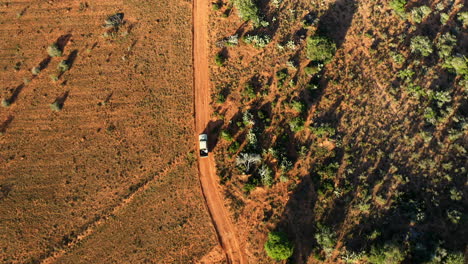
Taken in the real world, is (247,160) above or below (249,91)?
below

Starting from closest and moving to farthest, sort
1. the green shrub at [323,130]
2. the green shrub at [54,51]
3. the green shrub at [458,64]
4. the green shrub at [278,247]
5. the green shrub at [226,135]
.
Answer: the green shrub at [278,247]
the green shrub at [226,135]
the green shrub at [323,130]
the green shrub at [458,64]
the green shrub at [54,51]

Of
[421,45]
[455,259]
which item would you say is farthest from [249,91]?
[455,259]

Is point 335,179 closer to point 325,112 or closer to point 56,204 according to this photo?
point 325,112

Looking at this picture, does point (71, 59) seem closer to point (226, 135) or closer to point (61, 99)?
point (61, 99)

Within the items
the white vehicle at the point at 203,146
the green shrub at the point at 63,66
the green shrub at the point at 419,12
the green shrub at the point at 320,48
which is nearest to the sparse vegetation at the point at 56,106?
the green shrub at the point at 63,66

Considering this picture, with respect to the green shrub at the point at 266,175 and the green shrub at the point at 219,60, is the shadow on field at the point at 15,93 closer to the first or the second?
the green shrub at the point at 219,60

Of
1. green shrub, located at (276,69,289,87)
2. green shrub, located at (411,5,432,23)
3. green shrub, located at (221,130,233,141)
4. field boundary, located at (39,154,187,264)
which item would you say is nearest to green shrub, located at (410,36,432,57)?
green shrub, located at (411,5,432,23)

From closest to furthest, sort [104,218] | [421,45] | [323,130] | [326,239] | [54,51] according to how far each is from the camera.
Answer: [326,239] < [104,218] < [323,130] < [421,45] < [54,51]
